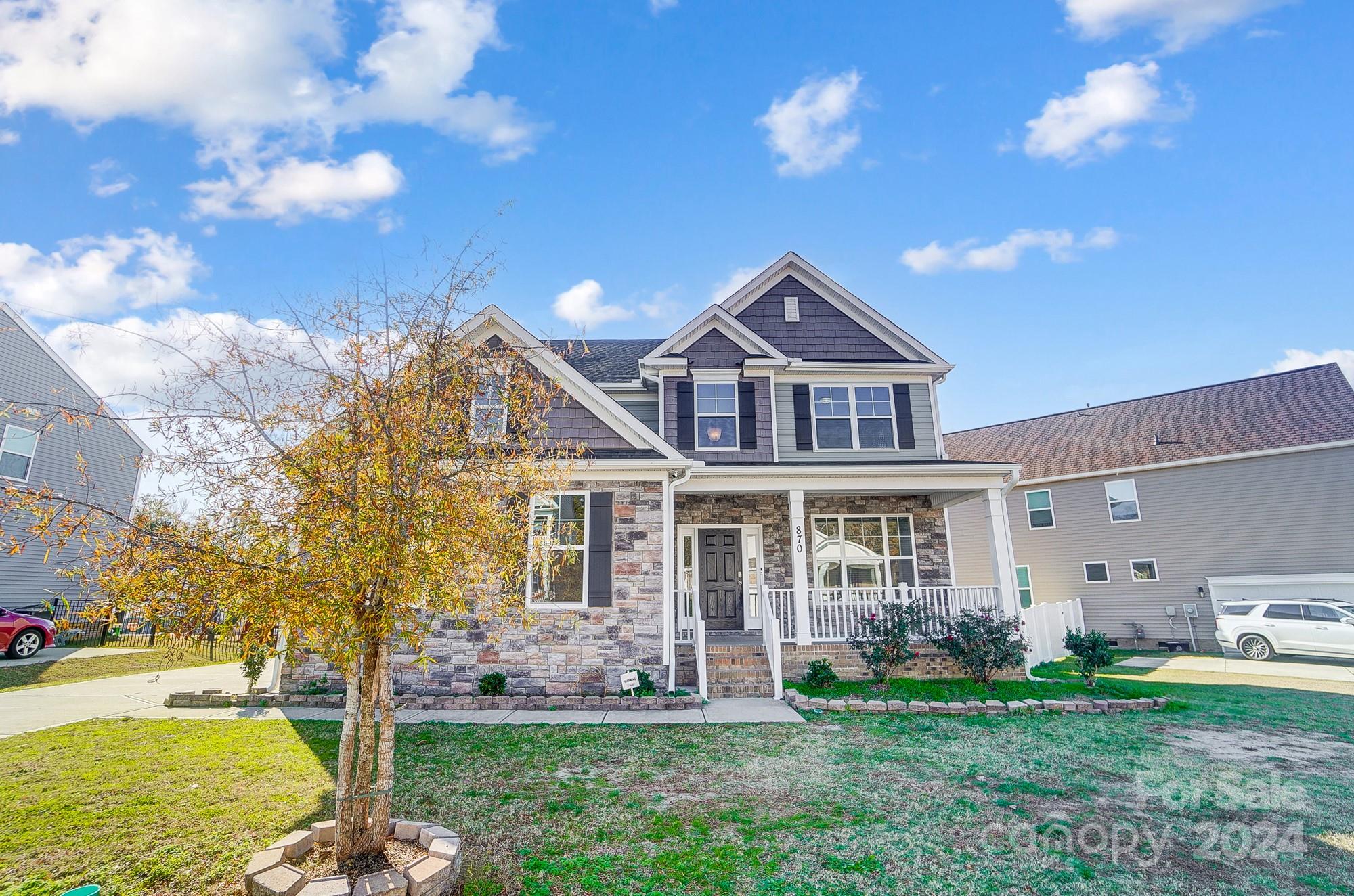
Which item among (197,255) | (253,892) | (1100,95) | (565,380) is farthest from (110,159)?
(1100,95)

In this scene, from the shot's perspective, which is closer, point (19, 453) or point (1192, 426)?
point (19, 453)

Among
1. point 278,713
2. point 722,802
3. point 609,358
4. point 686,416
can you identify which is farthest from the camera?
point 609,358

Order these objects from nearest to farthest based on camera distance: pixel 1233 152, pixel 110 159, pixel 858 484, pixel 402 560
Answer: pixel 402 560 → pixel 110 159 → pixel 1233 152 → pixel 858 484

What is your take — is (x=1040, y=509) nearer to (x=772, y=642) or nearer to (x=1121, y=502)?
(x=1121, y=502)

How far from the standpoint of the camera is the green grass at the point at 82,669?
10.8m

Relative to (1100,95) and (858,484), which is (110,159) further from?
(1100,95)

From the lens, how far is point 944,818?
4773 millimetres

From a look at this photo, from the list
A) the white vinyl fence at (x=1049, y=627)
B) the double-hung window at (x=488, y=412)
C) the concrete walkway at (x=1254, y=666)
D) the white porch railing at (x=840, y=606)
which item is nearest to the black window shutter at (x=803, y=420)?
the white porch railing at (x=840, y=606)

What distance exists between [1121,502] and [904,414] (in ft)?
37.8

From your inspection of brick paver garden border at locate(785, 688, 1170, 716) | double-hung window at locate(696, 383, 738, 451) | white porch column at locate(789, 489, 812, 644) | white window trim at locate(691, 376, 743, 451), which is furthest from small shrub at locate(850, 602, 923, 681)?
double-hung window at locate(696, 383, 738, 451)

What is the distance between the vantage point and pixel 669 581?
9.65 metres

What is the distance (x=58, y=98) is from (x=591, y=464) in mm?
8833

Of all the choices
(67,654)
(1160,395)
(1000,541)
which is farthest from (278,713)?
(1160,395)

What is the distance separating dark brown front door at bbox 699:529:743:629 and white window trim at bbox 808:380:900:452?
9.55 ft
